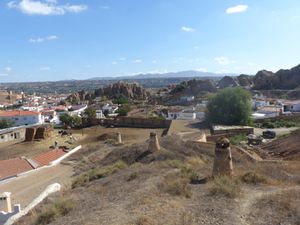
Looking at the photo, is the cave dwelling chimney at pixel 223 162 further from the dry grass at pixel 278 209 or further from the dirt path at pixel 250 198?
the dry grass at pixel 278 209

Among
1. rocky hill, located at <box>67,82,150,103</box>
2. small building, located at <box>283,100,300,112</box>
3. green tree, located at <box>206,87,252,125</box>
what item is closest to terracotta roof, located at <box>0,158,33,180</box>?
green tree, located at <box>206,87,252,125</box>

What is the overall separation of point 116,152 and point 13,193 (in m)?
7.14

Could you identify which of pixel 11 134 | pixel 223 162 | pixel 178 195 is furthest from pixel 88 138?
pixel 178 195

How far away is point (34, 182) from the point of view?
22188mm

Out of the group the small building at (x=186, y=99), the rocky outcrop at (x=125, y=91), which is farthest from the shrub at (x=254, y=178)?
the rocky outcrop at (x=125, y=91)

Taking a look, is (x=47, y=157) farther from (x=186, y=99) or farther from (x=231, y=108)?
(x=186, y=99)

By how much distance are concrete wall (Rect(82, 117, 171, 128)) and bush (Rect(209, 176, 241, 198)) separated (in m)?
38.4

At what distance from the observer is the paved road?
19144 mm

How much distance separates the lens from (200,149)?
20797 millimetres

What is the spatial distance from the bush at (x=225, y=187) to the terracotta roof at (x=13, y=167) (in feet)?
50.1

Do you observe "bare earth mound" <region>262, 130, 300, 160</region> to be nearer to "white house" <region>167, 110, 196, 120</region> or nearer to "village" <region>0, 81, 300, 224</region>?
"village" <region>0, 81, 300, 224</region>

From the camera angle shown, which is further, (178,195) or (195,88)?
(195,88)

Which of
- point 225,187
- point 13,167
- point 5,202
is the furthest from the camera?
point 13,167

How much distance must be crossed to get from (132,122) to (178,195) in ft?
144
